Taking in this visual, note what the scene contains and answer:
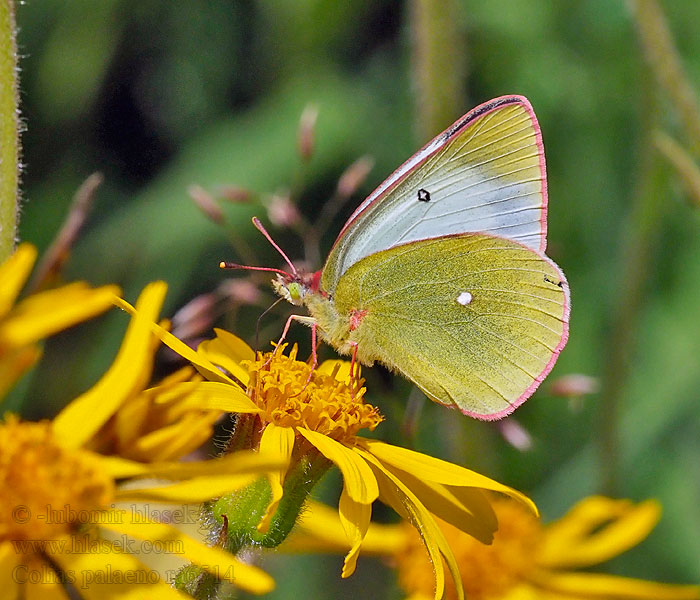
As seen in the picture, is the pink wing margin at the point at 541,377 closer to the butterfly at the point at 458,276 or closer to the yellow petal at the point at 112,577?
the butterfly at the point at 458,276

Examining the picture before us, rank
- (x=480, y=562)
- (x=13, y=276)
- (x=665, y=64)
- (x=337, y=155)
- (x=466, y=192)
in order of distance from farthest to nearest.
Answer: (x=337, y=155)
(x=665, y=64)
(x=480, y=562)
(x=466, y=192)
(x=13, y=276)

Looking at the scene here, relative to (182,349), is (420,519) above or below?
below

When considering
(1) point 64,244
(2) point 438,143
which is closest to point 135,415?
(1) point 64,244

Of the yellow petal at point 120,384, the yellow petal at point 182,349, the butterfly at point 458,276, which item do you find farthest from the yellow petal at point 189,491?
the butterfly at point 458,276

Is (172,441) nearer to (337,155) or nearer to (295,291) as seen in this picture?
(295,291)

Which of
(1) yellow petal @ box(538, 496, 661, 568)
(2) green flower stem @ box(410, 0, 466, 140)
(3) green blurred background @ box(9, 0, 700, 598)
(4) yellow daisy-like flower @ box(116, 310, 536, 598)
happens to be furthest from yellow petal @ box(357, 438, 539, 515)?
(3) green blurred background @ box(9, 0, 700, 598)

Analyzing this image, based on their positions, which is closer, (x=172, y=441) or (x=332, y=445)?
(x=172, y=441)

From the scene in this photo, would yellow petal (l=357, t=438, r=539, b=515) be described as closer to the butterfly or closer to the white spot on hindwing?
the butterfly
